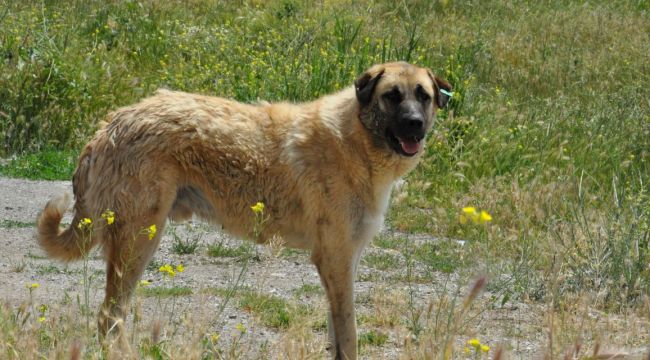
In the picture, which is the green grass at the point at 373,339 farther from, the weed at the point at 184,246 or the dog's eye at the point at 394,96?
the weed at the point at 184,246

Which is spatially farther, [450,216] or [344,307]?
[450,216]

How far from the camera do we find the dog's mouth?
6277 millimetres

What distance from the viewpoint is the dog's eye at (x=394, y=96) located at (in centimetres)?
633

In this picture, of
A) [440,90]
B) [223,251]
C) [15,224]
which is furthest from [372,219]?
[15,224]

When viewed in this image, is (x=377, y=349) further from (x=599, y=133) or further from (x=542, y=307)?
(x=599, y=133)

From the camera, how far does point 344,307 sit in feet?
19.6

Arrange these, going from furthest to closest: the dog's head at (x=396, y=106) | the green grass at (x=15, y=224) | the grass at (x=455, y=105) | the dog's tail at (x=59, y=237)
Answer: the green grass at (x=15, y=224)
the grass at (x=455, y=105)
the dog's head at (x=396, y=106)
the dog's tail at (x=59, y=237)

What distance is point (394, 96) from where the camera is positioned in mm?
6336

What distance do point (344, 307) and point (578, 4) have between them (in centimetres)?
1459

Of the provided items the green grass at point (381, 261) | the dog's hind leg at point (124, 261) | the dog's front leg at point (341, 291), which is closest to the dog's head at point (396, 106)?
the dog's front leg at point (341, 291)

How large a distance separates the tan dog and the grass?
25.0 inches

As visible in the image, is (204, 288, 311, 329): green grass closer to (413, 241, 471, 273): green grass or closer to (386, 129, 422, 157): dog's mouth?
(386, 129, 422, 157): dog's mouth

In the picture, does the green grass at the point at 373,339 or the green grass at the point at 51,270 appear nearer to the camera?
the green grass at the point at 373,339

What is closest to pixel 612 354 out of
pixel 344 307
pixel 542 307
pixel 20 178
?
pixel 344 307
